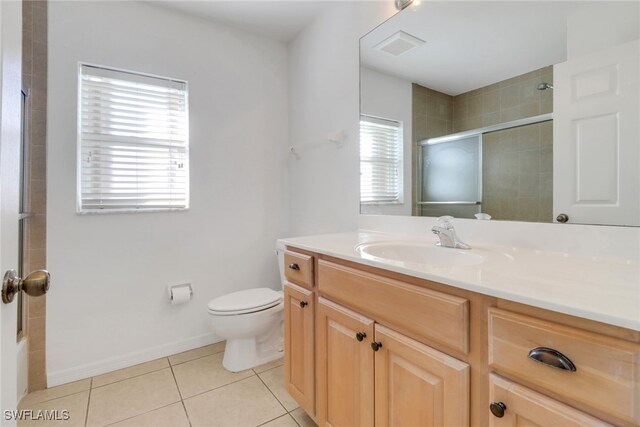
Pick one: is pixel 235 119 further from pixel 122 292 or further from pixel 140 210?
pixel 122 292

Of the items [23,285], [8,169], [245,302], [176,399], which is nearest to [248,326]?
[245,302]

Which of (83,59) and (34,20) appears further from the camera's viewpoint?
(83,59)

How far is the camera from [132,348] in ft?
6.50

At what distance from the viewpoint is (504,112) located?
120cm

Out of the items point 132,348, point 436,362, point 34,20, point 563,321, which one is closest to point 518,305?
point 563,321

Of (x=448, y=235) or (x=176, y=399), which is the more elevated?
(x=448, y=235)

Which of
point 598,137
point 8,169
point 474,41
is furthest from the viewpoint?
point 474,41

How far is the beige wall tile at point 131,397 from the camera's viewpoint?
1.51m

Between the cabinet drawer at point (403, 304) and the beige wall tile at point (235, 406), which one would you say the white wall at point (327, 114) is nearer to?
the cabinet drawer at point (403, 304)

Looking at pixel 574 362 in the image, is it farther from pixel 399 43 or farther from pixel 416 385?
pixel 399 43

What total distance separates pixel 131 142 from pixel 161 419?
1.64 metres

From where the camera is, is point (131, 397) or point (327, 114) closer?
point (131, 397)

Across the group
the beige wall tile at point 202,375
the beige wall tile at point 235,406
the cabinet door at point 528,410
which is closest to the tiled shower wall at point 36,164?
the beige wall tile at point 202,375

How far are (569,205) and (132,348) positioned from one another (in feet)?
8.25
